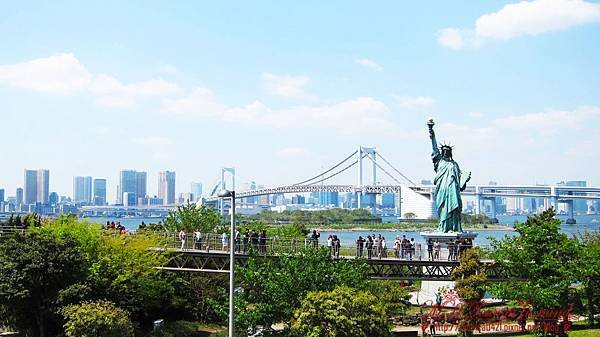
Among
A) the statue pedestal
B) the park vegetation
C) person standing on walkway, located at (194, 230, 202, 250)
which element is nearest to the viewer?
the park vegetation

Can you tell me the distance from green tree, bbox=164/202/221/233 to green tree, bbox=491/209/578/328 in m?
15.4

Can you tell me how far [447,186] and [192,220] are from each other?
13033 mm

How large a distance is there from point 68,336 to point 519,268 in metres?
15.1

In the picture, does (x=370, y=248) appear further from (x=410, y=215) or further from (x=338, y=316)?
(x=410, y=215)

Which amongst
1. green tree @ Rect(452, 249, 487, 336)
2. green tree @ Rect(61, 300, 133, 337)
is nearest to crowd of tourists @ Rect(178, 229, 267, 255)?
green tree @ Rect(61, 300, 133, 337)

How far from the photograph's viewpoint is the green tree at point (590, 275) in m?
23.6

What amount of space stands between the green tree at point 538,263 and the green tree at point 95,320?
12244 mm

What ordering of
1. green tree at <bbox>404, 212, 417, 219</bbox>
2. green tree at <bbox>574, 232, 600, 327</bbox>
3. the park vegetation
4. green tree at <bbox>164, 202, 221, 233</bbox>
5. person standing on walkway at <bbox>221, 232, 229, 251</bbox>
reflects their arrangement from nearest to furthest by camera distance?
the park vegetation, green tree at <bbox>574, 232, 600, 327</bbox>, person standing on walkway at <bbox>221, 232, 229, 251</bbox>, green tree at <bbox>164, 202, 221, 233</bbox>, green tree at <bbox>404, 212, 417, 219</bbox>

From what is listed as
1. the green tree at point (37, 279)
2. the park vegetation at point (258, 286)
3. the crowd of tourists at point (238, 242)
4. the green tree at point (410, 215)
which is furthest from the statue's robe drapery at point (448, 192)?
the green tree at point (410, 215)

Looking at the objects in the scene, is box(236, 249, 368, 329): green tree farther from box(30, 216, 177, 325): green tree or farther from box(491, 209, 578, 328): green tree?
box(491, 209, 578, 328): green tree

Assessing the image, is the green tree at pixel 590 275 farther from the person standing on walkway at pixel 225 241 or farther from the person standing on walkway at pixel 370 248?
the person standing on walkway at pixel 225 241

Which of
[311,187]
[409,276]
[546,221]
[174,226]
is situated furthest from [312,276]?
[311,187]

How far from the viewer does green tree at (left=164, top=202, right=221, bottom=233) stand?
34.7m

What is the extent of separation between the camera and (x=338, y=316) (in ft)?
63.8
